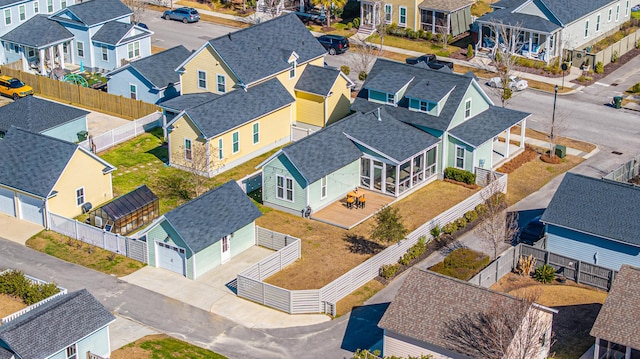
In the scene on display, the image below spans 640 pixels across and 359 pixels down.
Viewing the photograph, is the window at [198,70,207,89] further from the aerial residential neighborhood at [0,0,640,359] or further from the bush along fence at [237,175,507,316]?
the bush along fence at [237,175,507,316]

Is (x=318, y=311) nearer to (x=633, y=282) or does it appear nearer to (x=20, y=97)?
(x=633, y=282)

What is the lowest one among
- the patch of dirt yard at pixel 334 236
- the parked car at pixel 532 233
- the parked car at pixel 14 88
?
the patch of dirt yard at pixel 334 236

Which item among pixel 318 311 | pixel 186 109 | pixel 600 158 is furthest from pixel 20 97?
pixel 600 158

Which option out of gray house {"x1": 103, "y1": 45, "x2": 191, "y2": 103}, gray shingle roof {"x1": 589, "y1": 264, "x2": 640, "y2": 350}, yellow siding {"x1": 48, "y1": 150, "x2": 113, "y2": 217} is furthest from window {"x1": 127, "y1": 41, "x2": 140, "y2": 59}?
gray shingle roof {"x1": 589, "y1": 264, "x2": 640, "y2": 350}

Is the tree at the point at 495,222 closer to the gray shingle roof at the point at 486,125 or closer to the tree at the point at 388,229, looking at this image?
the gray shingle roof at the point at 486,125

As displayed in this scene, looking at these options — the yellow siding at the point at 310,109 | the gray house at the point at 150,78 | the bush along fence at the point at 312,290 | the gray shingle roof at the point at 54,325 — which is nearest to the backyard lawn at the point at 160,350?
the gray shingle roof at the point at 54,325
